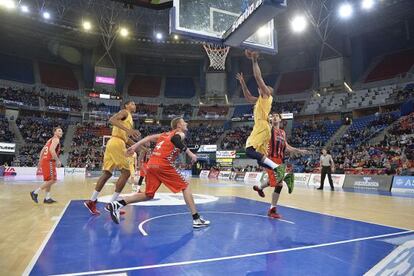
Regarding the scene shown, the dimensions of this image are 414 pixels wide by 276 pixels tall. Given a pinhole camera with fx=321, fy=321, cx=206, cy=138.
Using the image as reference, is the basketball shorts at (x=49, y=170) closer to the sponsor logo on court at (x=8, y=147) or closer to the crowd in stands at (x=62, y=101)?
the sponsor logo on court at (x=8, y=147)

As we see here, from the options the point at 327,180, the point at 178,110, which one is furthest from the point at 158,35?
the point at 327,180

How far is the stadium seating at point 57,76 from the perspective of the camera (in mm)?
42044

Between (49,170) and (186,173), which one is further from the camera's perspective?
(186,173)

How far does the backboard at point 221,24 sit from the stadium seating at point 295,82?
3528 centimetres

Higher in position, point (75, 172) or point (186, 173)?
point (75, 172)

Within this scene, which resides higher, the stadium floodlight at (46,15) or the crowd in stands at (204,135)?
the stadium floodlight at (46,15)

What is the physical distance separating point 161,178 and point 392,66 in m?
38.5

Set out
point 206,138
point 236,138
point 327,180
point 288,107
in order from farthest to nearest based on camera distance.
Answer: point 206,138, point 288,107, point 236,138, point 327,180

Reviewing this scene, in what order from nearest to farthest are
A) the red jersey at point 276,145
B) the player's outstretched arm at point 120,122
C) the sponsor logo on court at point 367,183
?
the player's outstretched arm at point 120,122 < the red jersey at point 276,145 < the sponsor logo on court at point 367,183

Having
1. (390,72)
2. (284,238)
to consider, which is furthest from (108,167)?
(390,72)

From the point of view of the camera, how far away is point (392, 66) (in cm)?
3594

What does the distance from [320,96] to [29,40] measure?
37161 mm

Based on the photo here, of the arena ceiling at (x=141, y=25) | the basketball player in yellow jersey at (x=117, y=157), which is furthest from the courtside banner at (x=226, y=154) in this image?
the basketball player in yellow jersey at (x=117, y=157)

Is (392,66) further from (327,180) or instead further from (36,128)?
(36,128)
